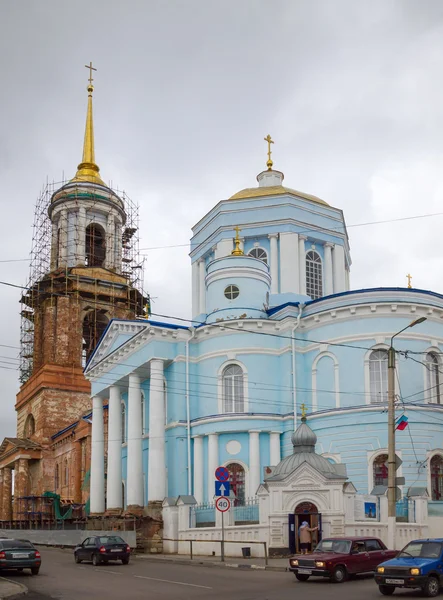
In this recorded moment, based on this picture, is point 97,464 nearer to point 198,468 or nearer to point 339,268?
point 198,468

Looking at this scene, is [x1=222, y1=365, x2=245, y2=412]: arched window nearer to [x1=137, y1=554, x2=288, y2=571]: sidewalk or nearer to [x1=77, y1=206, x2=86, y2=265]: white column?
[x1=137, y1=554, x2=288, y2=571]: sidewalk

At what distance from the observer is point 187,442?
117ft

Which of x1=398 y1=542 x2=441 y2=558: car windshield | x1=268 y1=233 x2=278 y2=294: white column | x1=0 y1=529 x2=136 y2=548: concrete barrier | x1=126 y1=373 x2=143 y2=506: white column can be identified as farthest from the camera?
x1=268 y1=233 x2=278 y2=294: white column

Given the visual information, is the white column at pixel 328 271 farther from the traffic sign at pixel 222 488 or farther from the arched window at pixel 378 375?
the traffic sign at pixel 222 488

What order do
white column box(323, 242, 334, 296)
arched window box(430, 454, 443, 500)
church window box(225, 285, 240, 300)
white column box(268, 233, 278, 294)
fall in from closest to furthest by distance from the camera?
arched window box(430, 454, 443, 500) → church window box(225, 285, 240, 300) → white column box(268, 233, 278, 294) → white column box(323, 242, 334, 296)

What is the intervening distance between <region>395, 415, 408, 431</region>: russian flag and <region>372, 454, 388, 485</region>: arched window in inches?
71.9

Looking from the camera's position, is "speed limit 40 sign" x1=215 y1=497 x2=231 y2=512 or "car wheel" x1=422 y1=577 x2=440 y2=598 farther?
"speed limit 40 sign" x1=215 y1=497 x2=231 y2=512

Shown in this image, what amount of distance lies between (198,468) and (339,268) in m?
14.4

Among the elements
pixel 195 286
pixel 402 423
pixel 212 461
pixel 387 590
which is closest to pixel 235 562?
pixel 402 423

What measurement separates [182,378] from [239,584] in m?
18.1

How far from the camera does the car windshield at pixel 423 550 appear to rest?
17.0 meters

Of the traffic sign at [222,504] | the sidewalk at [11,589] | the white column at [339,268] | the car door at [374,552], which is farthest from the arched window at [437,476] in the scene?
the sidewalk at [11,589]

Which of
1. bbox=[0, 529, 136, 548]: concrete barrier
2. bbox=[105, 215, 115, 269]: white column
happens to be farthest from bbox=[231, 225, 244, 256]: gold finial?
bbox=[105, 215, 115, 269]: white column

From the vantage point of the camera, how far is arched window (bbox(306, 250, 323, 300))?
140 ft
